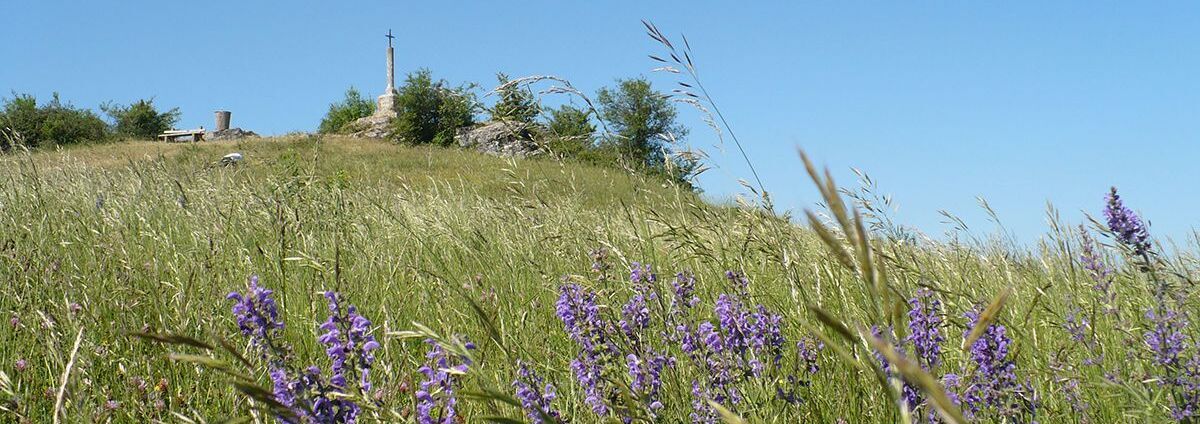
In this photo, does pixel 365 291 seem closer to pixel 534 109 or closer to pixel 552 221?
pixel 534 109

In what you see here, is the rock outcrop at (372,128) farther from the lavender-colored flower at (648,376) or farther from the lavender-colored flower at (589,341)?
the lavender-colored flower at (648,376)

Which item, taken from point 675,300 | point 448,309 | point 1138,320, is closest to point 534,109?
point 448,309

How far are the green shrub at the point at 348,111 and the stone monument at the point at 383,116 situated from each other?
7.28 meters

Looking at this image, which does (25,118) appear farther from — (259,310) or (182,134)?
(259,310)

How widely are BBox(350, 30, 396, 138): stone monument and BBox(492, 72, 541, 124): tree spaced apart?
4504 cm

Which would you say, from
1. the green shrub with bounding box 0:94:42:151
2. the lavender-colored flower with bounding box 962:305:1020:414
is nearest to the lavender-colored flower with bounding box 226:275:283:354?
the lavender-colored flower with bounding box 962:305:1020:414

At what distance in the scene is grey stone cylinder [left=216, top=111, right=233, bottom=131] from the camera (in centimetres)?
5453

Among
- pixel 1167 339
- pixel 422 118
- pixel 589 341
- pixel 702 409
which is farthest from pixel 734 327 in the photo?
pixel 422 118

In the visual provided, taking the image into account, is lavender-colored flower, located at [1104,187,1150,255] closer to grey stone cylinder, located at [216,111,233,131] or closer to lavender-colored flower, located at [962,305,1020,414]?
lavender-colored flower, located at [962,305,1020,414]

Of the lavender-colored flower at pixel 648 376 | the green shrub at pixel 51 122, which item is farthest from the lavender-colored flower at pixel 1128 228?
the green shrub at pixel 51 122

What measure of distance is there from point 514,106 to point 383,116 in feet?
165

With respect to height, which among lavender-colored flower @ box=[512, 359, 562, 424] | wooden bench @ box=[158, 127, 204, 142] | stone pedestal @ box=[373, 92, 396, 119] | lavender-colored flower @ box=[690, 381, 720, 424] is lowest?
lavender-colored flower @ box=[690, 381, 720, 424]

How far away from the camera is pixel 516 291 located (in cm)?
415

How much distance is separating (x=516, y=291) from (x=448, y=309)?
646 millimetres
